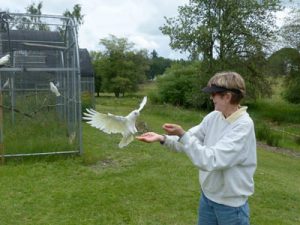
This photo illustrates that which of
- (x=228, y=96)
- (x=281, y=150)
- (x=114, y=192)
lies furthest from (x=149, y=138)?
(x=281, y=150)

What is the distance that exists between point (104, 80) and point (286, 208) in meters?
42.9

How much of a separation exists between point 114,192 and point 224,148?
457cm

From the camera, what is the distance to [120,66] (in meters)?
49.4

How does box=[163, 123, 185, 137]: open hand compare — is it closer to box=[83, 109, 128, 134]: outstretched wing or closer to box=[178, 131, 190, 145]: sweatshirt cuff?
box=[178, 131, 190, 145]: sweatshirt cuff

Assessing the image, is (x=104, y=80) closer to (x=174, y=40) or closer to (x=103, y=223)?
(x=174, y=40)

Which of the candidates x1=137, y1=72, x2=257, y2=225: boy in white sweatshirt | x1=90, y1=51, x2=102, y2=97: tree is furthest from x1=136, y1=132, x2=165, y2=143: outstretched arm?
x1=90, y1=51, x2=102, y2=97: tree

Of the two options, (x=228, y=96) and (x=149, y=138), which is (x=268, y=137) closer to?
(x=228, y=96)

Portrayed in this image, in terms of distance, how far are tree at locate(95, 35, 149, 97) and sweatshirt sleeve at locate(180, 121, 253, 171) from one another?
4453 cm

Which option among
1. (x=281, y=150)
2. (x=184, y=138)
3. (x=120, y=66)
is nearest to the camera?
(x=184, y=138)

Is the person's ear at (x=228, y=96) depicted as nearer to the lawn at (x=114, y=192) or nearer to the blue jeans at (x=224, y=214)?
the blue jeans at (x=224, y=214)

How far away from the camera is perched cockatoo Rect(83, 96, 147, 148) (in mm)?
3703

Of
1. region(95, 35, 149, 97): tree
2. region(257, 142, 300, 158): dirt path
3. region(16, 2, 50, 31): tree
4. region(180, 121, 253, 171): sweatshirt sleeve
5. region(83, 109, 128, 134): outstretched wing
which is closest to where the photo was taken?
region(180, 121, 253, 171): sweatshirt sleeve

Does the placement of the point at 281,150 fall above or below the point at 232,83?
below

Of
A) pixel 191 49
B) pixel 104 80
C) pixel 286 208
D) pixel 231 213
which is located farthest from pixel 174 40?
pixel 231 213
